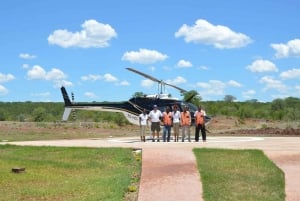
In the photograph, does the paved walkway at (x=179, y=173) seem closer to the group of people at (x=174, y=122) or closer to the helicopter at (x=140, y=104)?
the group of people at (x=174, y=122)

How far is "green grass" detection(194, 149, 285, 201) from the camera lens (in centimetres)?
1138

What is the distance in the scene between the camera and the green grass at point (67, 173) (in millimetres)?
12023

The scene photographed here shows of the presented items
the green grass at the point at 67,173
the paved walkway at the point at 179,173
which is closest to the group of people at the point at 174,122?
the paved walkway at the point at 179,173

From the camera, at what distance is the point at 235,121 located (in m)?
53.9

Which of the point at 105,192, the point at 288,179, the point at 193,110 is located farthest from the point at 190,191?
the point at 193,110

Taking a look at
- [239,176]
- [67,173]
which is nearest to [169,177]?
[239,176]

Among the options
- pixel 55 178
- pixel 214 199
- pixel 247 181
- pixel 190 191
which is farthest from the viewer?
pixel 55 178

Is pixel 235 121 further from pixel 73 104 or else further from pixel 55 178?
pixel 55 178

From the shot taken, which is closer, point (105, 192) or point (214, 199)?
point (214, 199)

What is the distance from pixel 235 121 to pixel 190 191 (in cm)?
4297

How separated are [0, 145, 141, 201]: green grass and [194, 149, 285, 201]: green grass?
1.94m

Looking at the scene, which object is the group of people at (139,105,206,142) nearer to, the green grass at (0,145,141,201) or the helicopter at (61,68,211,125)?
the helicopter at (61,68,211,125)

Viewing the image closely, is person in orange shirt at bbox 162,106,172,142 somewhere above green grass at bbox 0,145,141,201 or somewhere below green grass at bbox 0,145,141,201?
above

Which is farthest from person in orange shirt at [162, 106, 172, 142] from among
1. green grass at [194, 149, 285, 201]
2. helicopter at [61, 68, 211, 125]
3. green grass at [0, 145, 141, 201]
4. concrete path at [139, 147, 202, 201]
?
green grass at [194, 149, 285, 201]
